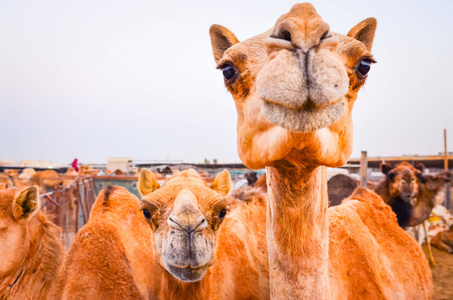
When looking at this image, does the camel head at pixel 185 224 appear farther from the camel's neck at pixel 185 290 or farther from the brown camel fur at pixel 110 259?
the brown camel fur at pixel 110 259

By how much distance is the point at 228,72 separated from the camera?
1895 mm

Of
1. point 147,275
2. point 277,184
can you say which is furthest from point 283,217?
point 147,275

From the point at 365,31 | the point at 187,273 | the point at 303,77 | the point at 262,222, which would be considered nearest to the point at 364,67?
the point at 365,31

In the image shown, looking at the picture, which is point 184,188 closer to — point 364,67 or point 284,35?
point 364,67

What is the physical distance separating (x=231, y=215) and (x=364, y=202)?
186 centimetres

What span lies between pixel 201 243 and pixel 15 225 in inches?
87.4

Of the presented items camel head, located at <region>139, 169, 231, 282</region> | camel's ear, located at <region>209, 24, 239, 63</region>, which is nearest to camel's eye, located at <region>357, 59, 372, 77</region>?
camel's ear, located at <region>209, 24, 239, 63</region>

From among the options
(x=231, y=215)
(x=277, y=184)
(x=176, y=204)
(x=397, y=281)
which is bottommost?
(x=397, y=281)

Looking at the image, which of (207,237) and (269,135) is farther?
(207,237)

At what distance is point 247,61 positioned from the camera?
182 cm

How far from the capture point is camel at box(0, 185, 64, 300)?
3410 millimetres

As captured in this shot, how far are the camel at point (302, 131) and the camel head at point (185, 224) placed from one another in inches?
29.6

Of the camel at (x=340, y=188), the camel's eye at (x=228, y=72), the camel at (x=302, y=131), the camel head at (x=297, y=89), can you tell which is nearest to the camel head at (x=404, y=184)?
the camel at (x=340, y=188)

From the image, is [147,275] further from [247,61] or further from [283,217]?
[247,61]
